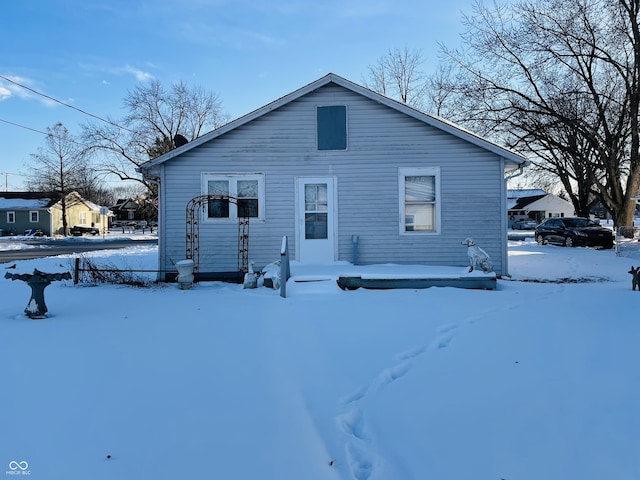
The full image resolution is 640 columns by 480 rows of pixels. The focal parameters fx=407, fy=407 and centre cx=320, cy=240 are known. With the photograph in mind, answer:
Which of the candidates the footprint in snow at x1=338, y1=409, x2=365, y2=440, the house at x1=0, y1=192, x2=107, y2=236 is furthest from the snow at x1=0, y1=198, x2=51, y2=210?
the footprint in snow at x1=338, y1=409, x2=365, y2=440

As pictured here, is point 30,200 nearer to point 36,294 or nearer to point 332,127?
point 332,127

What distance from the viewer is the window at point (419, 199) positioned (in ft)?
31.3

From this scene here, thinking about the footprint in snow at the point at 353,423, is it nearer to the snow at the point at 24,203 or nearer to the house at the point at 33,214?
the house at the point at 33,214

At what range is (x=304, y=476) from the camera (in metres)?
2.29

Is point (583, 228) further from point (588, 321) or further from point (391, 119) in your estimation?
point (588, 321)

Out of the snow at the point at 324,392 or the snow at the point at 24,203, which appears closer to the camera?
the snow at the point at 324,392

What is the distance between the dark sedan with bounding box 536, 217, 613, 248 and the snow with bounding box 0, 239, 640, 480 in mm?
14751

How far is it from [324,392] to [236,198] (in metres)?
6.97

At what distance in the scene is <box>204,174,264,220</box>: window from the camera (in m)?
9.66

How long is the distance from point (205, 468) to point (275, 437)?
496 millimetres

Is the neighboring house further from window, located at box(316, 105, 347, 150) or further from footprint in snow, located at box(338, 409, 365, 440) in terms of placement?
footprint in snow, located at box(338, 409, 365, 440)

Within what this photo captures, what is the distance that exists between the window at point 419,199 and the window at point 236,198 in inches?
133

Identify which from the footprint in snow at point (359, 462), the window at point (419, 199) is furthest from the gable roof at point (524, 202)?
the footprint in snow at point (359, 462)

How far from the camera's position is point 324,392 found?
3387mm
